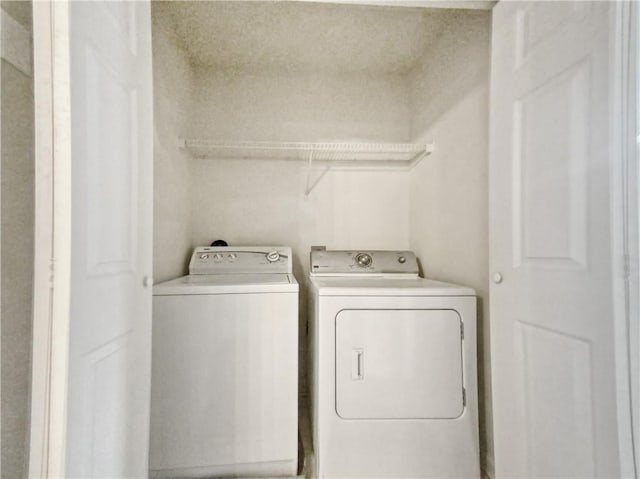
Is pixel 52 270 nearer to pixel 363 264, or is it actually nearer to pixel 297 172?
pixel 363 264

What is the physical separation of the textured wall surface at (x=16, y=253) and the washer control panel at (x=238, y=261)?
3.77 feet

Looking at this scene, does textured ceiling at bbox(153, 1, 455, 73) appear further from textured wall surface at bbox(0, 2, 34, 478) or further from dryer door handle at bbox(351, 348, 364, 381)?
dryer door handle at bbox(351, 348, 364, 381)

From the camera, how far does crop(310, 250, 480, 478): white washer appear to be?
1358 millimetres

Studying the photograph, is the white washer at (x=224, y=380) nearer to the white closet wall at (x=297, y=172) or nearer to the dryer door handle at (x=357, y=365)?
the dryer door handle at (x=357, y=365)

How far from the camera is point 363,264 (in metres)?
2.08

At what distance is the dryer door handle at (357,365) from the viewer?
4.48 feet

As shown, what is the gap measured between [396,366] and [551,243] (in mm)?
829

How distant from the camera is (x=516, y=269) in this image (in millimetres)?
1141

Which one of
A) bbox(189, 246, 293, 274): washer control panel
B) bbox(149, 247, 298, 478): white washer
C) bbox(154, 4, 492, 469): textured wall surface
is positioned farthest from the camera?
bbox(154, 4, 492, 469): textured wall surface

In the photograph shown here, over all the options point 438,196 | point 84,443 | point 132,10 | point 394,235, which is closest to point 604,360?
point 438,196

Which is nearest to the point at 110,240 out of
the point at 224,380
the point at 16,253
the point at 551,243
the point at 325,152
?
the point at 16,253

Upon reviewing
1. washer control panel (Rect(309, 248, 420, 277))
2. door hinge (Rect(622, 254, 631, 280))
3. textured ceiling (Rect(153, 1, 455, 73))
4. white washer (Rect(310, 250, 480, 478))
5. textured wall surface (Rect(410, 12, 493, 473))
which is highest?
textured ceiling (Rect(153, 1, 455, 73))

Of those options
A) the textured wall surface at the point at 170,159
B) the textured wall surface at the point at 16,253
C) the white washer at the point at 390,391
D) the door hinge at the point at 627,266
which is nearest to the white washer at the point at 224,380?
the white washer at the point at 390,391

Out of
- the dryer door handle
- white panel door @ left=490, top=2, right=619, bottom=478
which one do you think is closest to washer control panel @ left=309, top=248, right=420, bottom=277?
the dryer door handle
